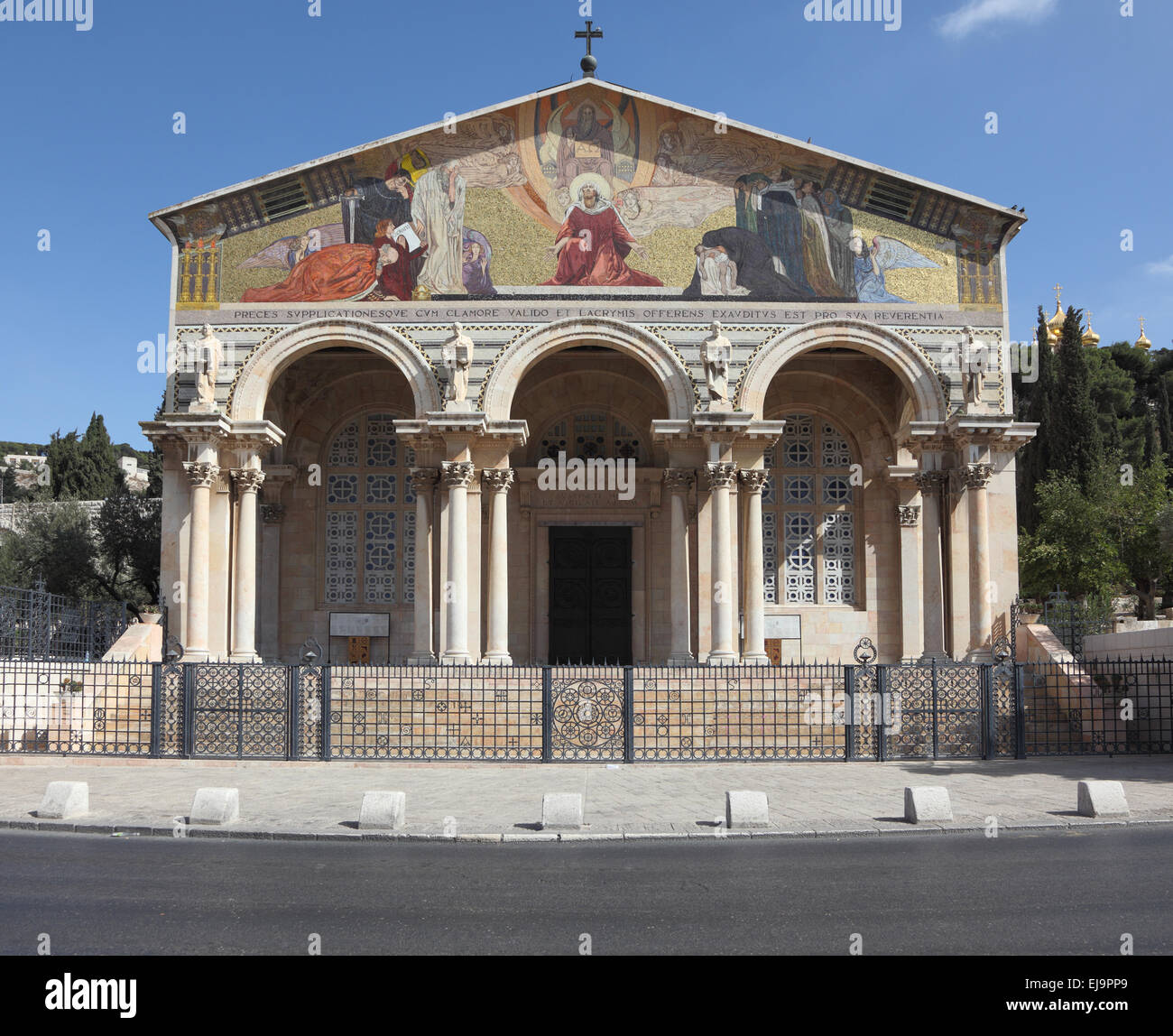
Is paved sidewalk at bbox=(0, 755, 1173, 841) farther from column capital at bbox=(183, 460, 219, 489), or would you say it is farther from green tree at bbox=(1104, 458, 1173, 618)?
green tree at bbox=(1104, 458, 1173, 618)

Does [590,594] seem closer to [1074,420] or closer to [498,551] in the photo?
[498,551]

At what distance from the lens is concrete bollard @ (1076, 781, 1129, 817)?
1241 centimetres

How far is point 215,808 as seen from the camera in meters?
12.1

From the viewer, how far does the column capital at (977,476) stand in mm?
23656

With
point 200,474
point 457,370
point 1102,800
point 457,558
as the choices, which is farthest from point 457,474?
point 1102,800

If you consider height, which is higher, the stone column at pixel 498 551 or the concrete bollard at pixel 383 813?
the stone column at pixel 498 551

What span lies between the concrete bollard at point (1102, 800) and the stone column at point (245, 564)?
1653cm

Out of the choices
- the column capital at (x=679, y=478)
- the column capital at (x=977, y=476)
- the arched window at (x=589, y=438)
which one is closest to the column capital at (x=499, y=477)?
the column capital at (x=679, y=478)

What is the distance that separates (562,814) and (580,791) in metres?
2.83

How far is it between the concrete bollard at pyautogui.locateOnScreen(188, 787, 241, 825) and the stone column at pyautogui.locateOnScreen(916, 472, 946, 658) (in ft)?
52.3

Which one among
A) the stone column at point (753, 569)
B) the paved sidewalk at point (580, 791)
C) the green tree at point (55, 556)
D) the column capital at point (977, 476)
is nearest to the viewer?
the paved sidewalk at point (580, 791)

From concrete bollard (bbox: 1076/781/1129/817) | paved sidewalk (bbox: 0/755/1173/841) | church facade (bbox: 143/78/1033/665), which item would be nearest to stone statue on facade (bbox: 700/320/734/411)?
church facade (bbox: 143/78/1033/665)

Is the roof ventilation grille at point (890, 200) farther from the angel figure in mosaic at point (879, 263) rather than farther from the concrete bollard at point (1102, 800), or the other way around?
the concrete bollard at point (1102, 800)
